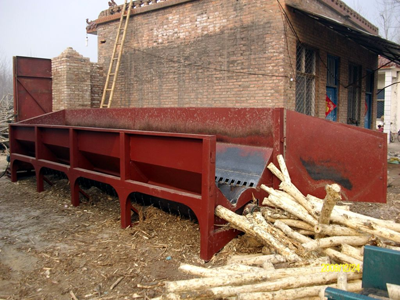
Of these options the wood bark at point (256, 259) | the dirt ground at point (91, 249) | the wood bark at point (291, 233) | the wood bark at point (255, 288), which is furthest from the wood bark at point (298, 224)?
the wood bark at point (255, 288)

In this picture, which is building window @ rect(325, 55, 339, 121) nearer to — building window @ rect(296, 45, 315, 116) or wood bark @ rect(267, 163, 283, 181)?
building window @ rect(296, 45, 315, 116)

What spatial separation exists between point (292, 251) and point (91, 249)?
228 centimetres

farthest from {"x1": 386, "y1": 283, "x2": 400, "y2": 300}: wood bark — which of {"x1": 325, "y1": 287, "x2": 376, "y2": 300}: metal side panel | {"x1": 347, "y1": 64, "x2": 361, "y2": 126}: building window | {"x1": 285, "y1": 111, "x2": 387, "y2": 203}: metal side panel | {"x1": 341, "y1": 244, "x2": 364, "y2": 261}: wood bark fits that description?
{"x1": 347, "y1": 64, "x2": 361, "y2": 126}: building window

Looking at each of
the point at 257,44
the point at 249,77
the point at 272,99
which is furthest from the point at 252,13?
the point at 272,99

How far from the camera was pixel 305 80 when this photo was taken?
1027cm

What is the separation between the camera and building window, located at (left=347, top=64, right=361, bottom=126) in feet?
45.1

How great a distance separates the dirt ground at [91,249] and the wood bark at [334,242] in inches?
37.8

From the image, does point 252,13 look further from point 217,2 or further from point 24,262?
point 24,262

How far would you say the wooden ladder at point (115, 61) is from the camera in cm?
1206

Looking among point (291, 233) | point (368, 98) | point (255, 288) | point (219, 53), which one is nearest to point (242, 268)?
point (255, 288)

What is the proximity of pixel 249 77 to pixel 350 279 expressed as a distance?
7.23m

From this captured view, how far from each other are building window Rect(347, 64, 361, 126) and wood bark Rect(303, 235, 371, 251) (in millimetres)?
11326

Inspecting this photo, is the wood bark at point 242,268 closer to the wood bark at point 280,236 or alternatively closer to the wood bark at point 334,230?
the wood bark at point 280,236

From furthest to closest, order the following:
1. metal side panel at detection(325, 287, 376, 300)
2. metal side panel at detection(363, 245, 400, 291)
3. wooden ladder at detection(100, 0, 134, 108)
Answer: wooden ladder at detection(100, 0, 134, 108), metal side panel at detection(363, 245, 400, 291), metal side panel at detection(325, 287, 376, 300)
